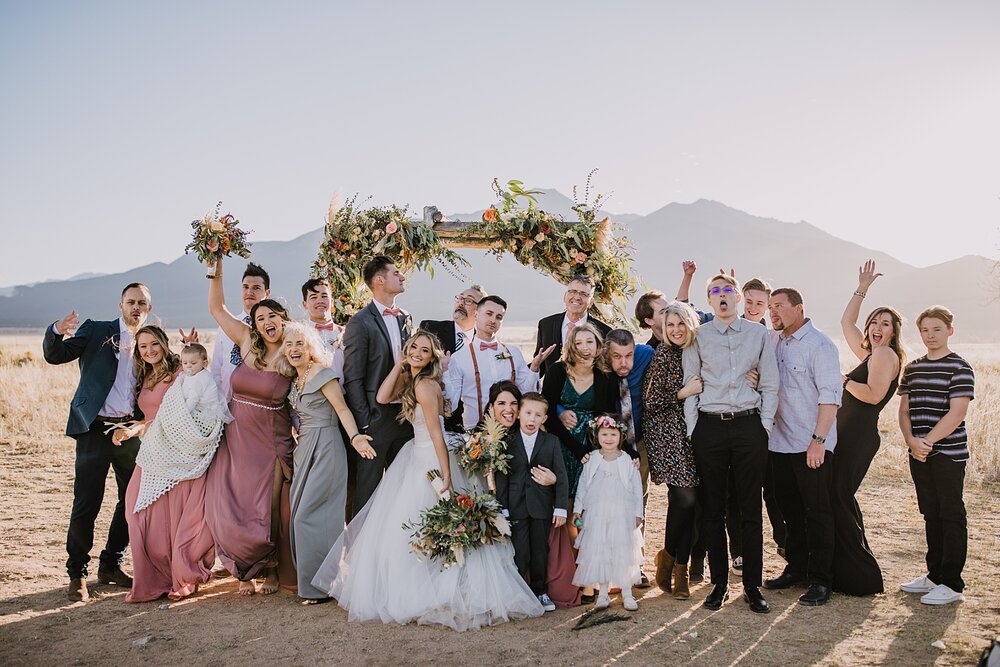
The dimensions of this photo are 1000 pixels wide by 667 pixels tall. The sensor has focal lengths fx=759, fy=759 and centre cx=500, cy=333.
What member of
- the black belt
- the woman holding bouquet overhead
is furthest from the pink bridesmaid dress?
the black belt

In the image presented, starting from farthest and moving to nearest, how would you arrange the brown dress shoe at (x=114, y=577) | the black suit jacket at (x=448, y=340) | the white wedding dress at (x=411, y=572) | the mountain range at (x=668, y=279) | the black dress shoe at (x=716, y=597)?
1. the mountain range at (x=668, y=279)
2. the black suit jacket at (x=448, y=340)
3. the brown dress shoe at (x=114, y=577)
4. the black dress shoe at (x=716, y=597)
5. the white wedding dress at (x=411, y=572)

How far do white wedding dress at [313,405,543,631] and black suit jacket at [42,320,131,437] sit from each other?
2317mm

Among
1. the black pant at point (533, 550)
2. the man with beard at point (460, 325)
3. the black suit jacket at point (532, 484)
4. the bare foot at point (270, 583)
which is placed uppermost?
the man with beard at point (460, 325)

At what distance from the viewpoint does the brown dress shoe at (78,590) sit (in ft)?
19.8

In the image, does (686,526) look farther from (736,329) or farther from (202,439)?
(202,439)

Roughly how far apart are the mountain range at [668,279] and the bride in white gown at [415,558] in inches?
3602

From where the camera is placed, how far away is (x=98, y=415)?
6.30 meters

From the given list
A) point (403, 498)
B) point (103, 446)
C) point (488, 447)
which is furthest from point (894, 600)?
point (103, 446)

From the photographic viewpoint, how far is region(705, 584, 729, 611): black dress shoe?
18.7 ft

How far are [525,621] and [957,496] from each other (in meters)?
3.39

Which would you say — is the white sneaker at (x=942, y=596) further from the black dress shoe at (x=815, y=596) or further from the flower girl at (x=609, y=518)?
the flower girl at (x=609, y=518)

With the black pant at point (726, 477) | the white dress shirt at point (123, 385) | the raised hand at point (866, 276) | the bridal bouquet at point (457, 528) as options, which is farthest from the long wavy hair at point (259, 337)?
the raised hand at point (866, 276)

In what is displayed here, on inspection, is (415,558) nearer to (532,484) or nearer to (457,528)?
(457,528)

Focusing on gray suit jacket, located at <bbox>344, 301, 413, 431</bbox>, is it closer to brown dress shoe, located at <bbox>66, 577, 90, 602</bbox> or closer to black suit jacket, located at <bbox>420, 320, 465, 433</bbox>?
black suit jacket, located at <bbox>420, 320, 465, 433</bbox>
